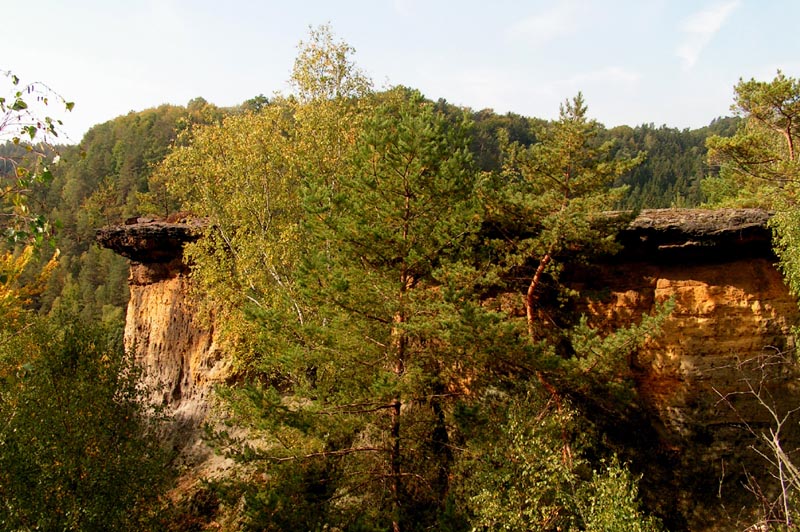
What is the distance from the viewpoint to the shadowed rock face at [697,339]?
1195 cm

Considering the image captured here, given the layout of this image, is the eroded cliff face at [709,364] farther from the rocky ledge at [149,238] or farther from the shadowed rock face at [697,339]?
the rocky ledge at [149,238]

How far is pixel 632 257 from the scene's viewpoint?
1292cm

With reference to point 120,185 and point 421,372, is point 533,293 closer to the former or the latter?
point 421,372

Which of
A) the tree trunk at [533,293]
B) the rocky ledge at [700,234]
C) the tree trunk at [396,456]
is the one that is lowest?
the tree trunk at [396,456]

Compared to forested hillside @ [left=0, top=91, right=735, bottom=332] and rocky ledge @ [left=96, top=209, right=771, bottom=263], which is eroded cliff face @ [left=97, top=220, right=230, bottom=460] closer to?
rocky ledge @ [left=96, top=209, right=771, bottom=263]

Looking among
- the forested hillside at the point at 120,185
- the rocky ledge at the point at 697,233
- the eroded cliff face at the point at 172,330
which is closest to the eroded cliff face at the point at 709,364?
the rocky ledge at the point at 697,233

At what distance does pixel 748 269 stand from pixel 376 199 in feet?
27.1

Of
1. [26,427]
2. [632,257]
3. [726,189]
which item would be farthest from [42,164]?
[726,189]

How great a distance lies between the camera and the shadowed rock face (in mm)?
11945

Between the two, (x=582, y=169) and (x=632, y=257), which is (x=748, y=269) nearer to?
(x=632, y=257)

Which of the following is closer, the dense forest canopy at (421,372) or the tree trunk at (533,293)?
the dense forest canopy at (421,372)

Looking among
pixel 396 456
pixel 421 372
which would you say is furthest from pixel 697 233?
pixel 396 456

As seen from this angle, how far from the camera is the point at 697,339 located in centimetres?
1237

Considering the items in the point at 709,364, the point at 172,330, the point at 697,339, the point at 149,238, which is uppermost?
the point at 149,238
